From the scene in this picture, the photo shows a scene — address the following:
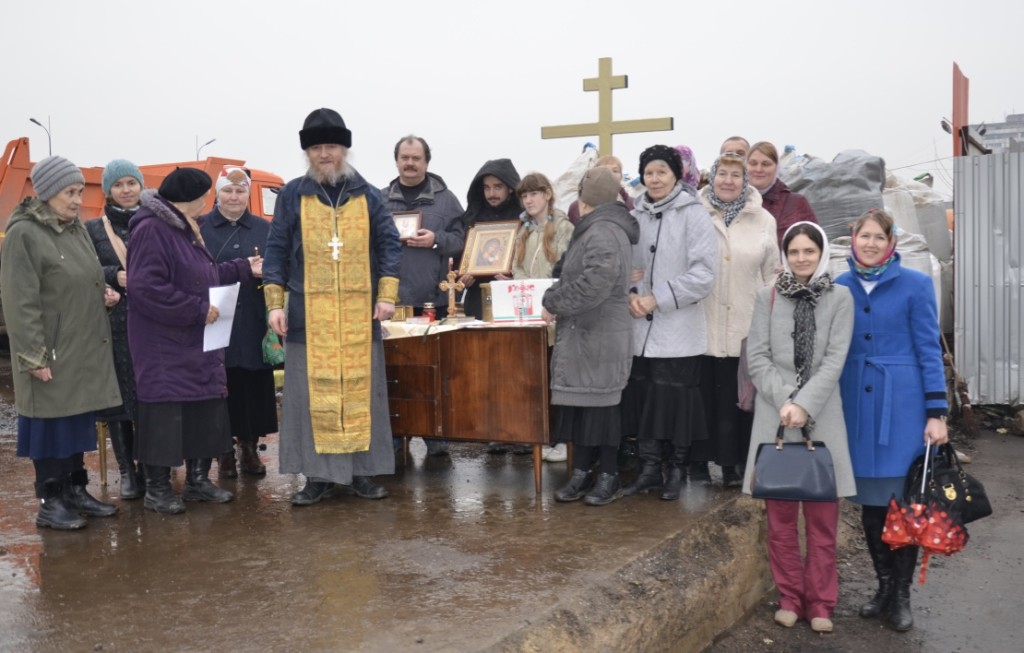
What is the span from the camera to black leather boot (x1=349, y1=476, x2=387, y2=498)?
5000 millimetres

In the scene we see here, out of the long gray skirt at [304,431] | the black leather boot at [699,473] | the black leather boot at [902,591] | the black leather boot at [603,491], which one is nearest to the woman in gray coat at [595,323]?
the black leather boot at [603,491]

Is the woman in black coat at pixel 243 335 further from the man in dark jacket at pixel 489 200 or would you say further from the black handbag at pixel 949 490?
the black handbag at pixel 949 490

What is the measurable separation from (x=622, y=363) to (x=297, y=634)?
2223 mm

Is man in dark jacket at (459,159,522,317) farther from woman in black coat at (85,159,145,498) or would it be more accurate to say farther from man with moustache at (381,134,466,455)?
woman in black coat at (85,159,145,498)

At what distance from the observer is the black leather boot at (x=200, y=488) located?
5.03 metres

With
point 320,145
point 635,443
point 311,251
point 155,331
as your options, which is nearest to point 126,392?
point 155,331

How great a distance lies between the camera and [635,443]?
580cm

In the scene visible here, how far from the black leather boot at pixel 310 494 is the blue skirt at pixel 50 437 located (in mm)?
1089

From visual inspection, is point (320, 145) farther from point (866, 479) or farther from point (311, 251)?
point (866, 479)

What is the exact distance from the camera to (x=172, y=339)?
473 cm

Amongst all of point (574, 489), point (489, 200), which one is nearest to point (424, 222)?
point (489, 200)

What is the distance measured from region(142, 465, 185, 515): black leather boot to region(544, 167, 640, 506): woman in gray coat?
2.04m

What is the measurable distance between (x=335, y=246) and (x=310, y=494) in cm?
134

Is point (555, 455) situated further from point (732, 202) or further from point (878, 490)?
point (878, 490)
